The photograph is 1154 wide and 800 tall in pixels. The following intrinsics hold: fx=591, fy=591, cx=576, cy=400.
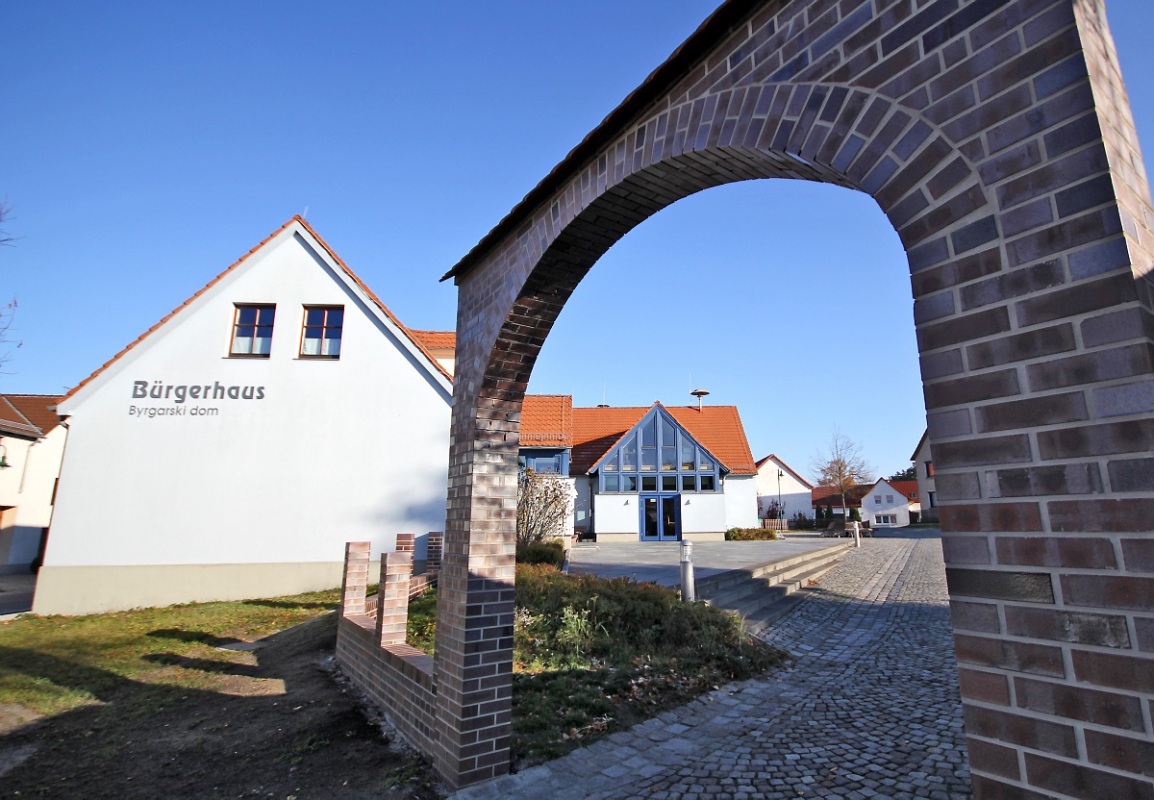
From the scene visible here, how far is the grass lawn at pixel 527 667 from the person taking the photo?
17.5 feet

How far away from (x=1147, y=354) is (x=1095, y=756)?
0.95 metres

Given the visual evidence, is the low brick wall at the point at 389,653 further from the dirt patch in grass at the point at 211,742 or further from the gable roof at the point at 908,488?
the gable roof at the point at 908,488

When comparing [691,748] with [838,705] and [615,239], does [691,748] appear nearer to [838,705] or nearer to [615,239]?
[838,705]

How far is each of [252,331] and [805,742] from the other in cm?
1453

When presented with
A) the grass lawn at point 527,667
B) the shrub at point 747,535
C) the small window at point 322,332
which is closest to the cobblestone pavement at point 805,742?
the grass lawn at point 527,667

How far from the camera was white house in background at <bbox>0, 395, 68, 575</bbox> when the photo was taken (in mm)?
20844

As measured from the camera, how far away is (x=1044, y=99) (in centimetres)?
161

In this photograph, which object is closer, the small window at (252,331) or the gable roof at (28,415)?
the small window at (252,331)

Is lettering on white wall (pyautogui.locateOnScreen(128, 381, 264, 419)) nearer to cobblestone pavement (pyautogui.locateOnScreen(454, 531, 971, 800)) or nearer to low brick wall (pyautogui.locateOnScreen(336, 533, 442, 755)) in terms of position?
low brick wall (pyautogui.locateOnScreen(336, 533, 442, 755))

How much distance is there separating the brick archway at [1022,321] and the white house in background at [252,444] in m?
12.9

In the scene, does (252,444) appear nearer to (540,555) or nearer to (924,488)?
(540,555)

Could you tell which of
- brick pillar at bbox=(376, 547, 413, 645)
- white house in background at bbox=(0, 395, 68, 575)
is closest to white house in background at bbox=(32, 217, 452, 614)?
brick pillar at bbox=(376, 547, 413, 645)

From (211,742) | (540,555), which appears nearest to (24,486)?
(540,555)

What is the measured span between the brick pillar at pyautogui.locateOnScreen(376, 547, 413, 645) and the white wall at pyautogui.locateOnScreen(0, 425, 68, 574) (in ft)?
75.7
